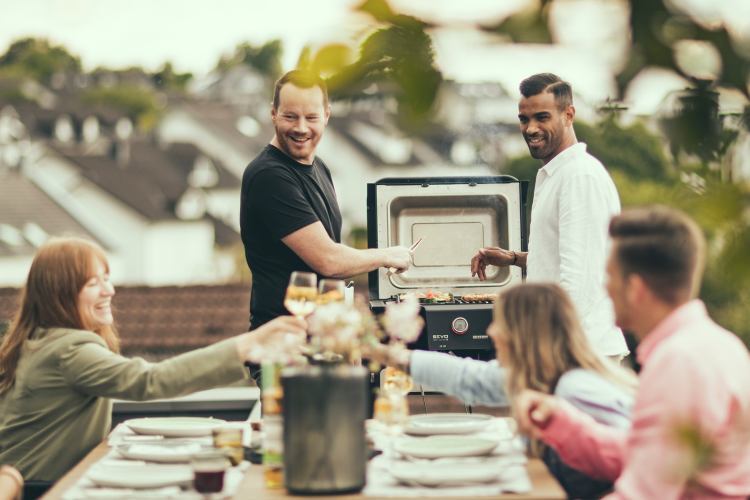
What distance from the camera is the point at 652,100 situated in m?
0.67

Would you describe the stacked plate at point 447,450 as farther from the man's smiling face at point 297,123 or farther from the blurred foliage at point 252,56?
the blurred foliage at point 252,56

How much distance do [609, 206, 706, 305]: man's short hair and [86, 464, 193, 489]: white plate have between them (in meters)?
0.89

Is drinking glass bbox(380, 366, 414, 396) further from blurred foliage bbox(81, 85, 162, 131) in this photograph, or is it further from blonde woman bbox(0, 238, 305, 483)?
blurred foliage bbox(81, 85, 162, 131)

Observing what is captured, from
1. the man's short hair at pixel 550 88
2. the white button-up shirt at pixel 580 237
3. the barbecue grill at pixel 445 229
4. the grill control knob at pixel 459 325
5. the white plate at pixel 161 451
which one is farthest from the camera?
the barbecue grill at pixel 445 229

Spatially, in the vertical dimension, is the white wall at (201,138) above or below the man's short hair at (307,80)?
above

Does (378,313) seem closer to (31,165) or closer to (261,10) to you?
(261,10)

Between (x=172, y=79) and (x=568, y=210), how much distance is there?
278 ft

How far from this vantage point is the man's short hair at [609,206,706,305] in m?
1.92

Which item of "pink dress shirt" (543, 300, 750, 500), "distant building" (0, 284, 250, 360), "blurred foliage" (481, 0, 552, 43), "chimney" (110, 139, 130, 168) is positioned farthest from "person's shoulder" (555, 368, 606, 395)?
"chimney" (110, 139, 130, 168)

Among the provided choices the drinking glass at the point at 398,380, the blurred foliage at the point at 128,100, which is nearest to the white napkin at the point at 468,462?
the drinking glass at the point at 398,380

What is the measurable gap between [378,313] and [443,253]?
58 centimetres

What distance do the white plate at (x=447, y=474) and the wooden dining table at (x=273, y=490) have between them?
59 mm

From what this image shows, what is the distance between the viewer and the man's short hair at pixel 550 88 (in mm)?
3410

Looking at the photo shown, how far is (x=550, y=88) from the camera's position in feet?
11.2
